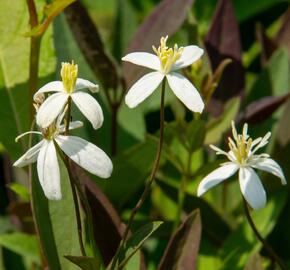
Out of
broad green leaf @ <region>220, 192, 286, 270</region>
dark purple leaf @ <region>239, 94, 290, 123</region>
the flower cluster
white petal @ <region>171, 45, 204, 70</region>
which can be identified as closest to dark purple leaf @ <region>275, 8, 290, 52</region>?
dark purple leaf @ <region>239, 94, 290, 123</region>

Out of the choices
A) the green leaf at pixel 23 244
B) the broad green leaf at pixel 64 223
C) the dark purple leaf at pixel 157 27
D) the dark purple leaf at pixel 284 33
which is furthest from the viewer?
the dark purple leaf at pixel 284 33

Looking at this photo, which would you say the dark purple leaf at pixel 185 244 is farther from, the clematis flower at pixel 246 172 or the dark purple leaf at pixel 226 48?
the dark purple leaf at pixel 226 48

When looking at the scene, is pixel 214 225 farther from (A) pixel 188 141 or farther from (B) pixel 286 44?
(B) pixel 286 44

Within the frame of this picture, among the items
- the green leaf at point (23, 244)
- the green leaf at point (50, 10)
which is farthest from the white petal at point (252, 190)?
the green leaf at point (23, 244)

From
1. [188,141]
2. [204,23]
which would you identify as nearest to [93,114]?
[188,141]

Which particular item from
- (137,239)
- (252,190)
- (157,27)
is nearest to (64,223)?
(137,239)

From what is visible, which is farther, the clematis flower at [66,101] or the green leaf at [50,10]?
the green leaf at [50,10]

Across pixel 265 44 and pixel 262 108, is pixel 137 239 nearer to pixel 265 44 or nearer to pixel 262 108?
pixel 262 108
